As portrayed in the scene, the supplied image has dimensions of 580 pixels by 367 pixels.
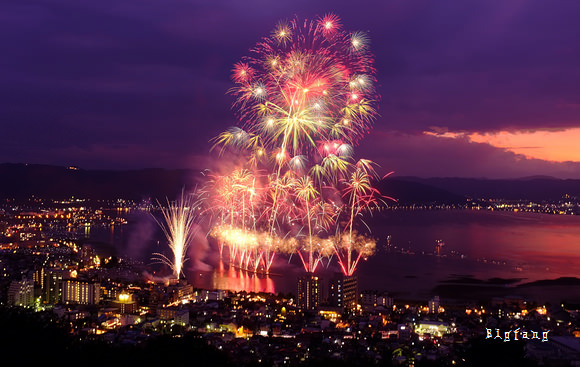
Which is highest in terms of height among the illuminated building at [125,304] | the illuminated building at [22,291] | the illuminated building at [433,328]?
the illuminated building at [22,291]

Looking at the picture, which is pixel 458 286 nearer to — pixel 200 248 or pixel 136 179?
pixel 200 248

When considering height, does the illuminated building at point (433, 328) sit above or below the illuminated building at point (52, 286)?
below

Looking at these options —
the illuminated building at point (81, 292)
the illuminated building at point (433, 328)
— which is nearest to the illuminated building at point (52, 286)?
the illuminated building at point (81, 292)

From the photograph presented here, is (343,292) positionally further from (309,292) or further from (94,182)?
(94,182)

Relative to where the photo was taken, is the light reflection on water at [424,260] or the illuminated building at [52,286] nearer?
the illuminated building at [52,286]

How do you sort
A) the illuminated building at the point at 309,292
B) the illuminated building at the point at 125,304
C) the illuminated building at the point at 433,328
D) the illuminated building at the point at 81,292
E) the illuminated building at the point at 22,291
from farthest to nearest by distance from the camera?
the illuminated building at the point at 81,292 → the illuminated building at the point at 22,291 → the illuminated building at the point at 309,292 → the illuminated building at the point at 125,304 → the illuminated building at the point at 433,328

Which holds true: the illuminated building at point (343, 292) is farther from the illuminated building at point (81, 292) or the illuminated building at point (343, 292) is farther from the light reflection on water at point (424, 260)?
the illuminated building at point (81, 292)

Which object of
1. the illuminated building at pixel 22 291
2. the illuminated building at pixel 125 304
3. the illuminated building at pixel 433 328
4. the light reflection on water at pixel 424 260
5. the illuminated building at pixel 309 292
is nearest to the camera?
the illuminated building at pixel 433 328
